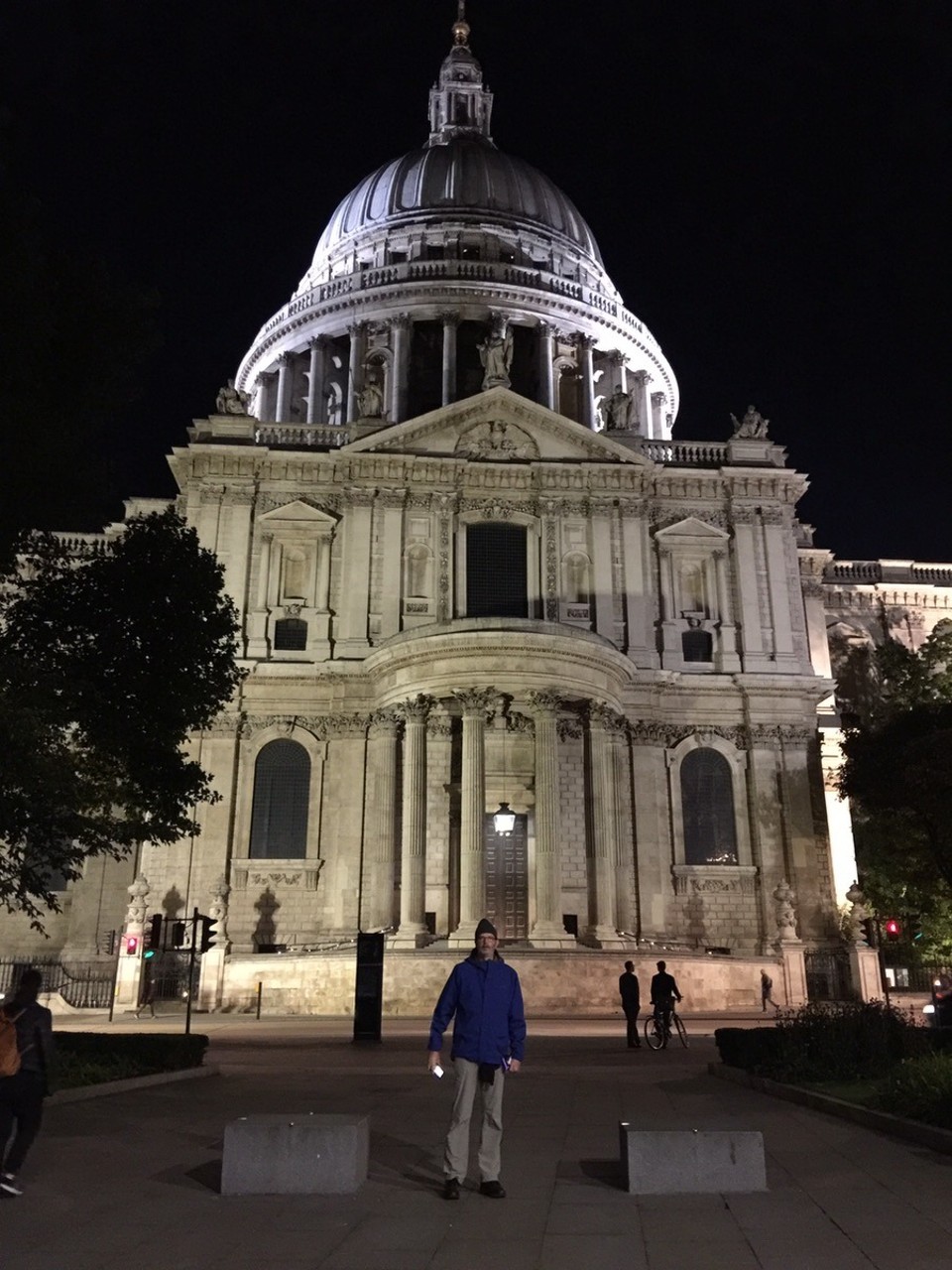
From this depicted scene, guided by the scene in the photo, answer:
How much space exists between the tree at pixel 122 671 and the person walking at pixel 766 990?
18.7 m

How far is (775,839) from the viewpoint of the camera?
40625 mm

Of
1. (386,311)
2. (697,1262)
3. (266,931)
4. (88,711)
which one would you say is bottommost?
(697,1262)

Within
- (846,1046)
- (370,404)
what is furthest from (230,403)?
(846,1046)

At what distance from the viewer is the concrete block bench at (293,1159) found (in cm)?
895

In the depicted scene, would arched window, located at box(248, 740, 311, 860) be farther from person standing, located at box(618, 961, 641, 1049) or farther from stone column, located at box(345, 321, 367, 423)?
stone column, located at box(345, 321, 367, 423)

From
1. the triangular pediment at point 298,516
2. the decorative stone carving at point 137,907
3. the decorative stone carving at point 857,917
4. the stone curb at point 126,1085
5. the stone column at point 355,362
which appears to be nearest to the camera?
the stone curb at point 126,1085

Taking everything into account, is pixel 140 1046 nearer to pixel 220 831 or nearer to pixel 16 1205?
pixel 16 1205

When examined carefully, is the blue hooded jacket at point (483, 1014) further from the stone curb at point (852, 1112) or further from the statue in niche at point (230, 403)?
the statue in niche at point (230, 403)

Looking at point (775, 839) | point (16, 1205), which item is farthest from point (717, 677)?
point (16, 1205)

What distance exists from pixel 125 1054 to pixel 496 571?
92.7 ft

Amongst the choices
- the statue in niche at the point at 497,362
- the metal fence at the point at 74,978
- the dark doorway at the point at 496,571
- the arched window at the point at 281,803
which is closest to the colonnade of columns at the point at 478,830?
the arched window at the point at 281,803

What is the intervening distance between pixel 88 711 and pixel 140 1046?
6706 millimetres

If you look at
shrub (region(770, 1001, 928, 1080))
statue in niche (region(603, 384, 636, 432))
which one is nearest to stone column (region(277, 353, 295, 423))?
statue in niche (region(603, 384, 636, 432))

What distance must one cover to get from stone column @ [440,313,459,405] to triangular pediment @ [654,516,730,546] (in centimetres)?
1808
